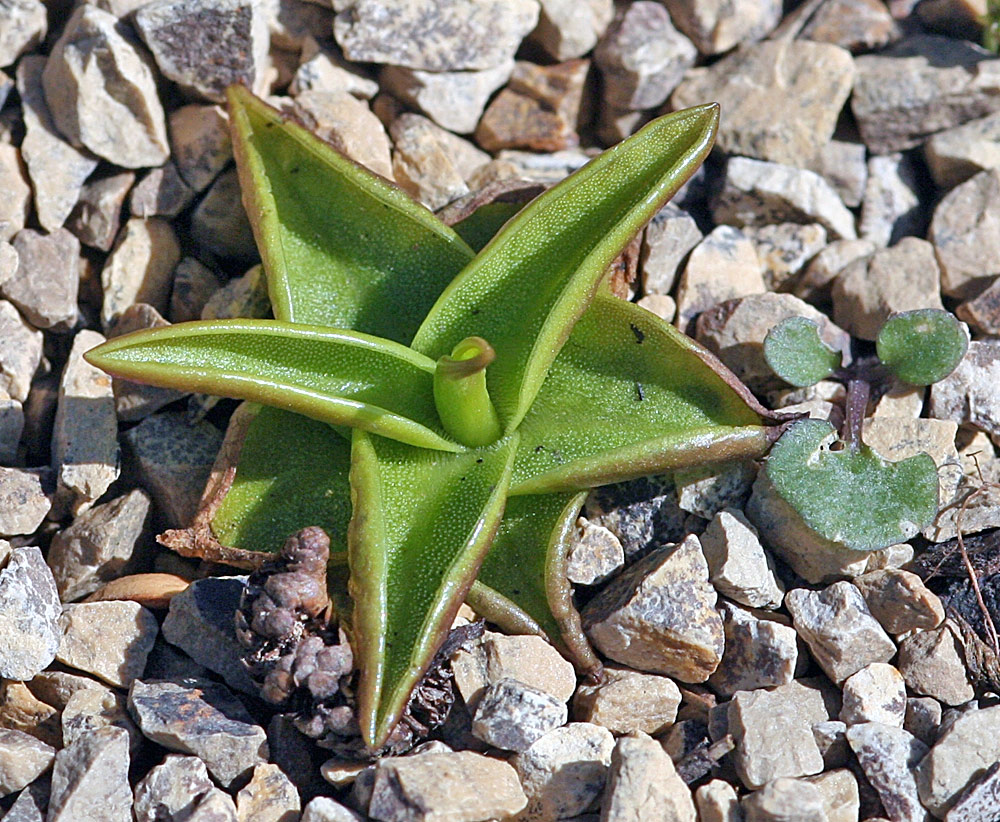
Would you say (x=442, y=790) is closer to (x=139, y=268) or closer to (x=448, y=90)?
(x=139, y=268)

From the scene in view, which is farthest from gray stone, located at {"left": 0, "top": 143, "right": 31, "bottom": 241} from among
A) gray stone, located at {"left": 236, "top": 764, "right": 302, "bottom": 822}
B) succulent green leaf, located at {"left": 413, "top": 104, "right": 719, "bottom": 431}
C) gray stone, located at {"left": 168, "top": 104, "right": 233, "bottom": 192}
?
gray stone, located at {"left": 236, "top": 764, "right": 302, "bottom": 822}

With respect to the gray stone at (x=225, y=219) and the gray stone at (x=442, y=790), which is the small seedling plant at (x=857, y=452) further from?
the gray stone at (x=225, y=219)

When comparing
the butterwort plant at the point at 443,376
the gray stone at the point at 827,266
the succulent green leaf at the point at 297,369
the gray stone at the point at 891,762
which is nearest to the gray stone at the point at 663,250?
the gray stone at the point at 827,266

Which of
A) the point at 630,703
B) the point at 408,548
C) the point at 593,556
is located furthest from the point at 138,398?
the point at 630,703

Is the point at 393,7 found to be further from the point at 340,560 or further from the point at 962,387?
the point at 962,387

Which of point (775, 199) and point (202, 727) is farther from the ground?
point (775, 199)

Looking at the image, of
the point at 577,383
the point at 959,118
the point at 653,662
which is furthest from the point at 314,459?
the point at 959,118

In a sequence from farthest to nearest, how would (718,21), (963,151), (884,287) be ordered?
(718,21) → (963,151) → (884,287)

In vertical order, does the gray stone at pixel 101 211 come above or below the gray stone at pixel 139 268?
above
